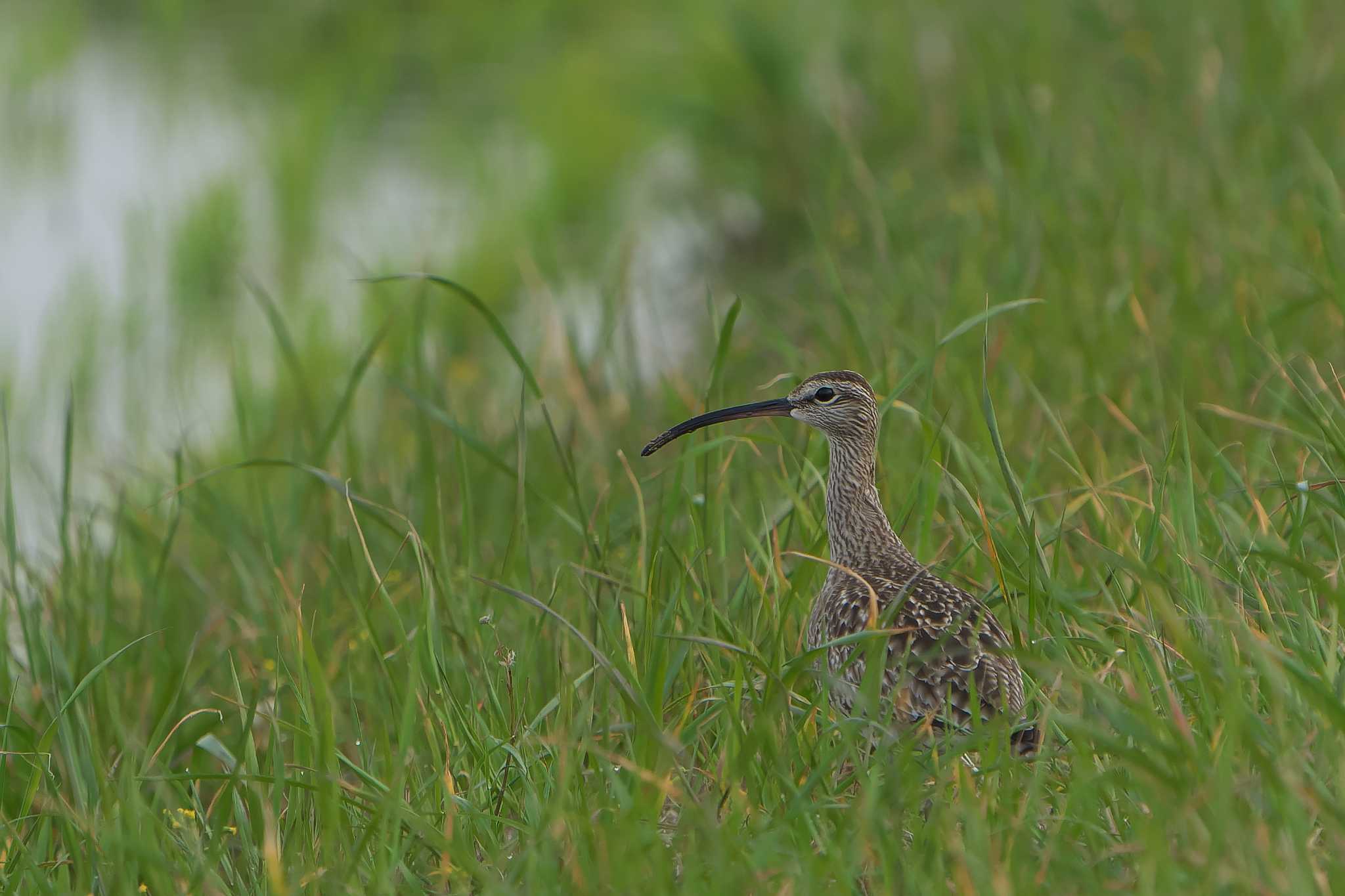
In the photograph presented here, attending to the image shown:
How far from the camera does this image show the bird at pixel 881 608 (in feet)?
11.5

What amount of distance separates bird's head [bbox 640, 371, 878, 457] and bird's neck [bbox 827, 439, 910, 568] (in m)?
0.04

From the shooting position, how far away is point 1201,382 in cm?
563

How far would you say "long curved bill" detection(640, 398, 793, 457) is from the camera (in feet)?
14.9

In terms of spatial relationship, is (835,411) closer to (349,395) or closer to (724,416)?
(724,416)

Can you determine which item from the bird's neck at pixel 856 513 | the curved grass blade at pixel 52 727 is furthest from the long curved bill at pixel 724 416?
the curved grass blade at pixel 52 727

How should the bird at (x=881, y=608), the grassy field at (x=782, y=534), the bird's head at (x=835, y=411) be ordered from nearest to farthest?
1. the grassy field at (x=782, y=534)
2. the bird at (x=881, y=608)
3. the bird's head at (x=835, y=411)

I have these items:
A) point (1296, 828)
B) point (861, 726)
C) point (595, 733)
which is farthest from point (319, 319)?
point (1296, 828)

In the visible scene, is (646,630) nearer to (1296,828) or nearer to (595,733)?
(595,733)

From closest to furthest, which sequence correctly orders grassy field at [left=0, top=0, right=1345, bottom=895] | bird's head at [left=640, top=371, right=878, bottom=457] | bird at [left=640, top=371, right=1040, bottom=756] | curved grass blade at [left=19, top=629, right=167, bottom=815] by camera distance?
grassy field at [left=0, top=0, right=1345, bottom=895], bird at [left=640, top=371, right=1040, bottom=756], curved grass blade at [left=19, top=629, right=167, bottom=815], bird's head at [left=640, top=371, right=878, bottom=457]

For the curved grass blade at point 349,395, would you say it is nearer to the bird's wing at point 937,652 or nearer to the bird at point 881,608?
the bird at point 881,608

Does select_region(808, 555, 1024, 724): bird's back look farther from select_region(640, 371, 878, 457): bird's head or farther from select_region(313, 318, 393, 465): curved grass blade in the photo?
select_region(313, 318, 393, 465): curved grass blade

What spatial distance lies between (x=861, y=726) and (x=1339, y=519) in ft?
4.58

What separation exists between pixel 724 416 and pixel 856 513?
499 millimetres

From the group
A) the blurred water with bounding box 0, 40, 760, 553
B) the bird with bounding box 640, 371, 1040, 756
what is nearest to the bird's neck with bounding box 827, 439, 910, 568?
the bird with bounding box 640, 371, 1040, 756
